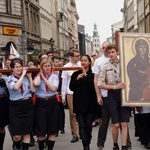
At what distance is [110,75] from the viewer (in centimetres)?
728

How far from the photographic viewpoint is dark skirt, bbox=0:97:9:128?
7504 mm

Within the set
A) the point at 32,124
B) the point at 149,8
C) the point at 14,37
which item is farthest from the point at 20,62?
the point at 149,8

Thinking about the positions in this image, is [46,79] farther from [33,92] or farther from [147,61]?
[147,61]

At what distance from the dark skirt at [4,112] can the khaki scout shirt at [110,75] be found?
5.54 feet

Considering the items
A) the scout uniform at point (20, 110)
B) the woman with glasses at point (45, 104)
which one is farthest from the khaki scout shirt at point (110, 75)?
the scout uniform at point (20, 110)

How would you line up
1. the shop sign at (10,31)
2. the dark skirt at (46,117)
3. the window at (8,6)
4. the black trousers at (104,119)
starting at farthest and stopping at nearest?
the window at (8,6) → the shop sign at (10,31) → the black trousers at (104,119) → the dark skirt at (46,117)

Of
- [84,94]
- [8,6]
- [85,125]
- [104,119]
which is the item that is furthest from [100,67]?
[8,6]

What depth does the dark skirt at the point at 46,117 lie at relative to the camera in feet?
23.7

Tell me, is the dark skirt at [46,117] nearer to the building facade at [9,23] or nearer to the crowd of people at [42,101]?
the crowd of people at [42,101]

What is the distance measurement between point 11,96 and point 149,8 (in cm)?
4077

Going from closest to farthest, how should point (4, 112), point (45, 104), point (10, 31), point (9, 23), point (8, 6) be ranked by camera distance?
point (45, 104), point (4, 112), point (9, 23), point (10, 31), point (8, 6)

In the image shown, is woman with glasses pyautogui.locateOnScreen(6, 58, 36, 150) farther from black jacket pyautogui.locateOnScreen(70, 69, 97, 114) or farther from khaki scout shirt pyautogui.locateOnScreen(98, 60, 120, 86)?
khaki scout shirt pyautogui.locateOnScreen(98, 60, 120, 86)

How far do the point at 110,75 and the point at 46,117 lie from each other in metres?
1.29

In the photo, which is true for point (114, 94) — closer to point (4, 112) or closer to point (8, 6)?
point (4, 112)
